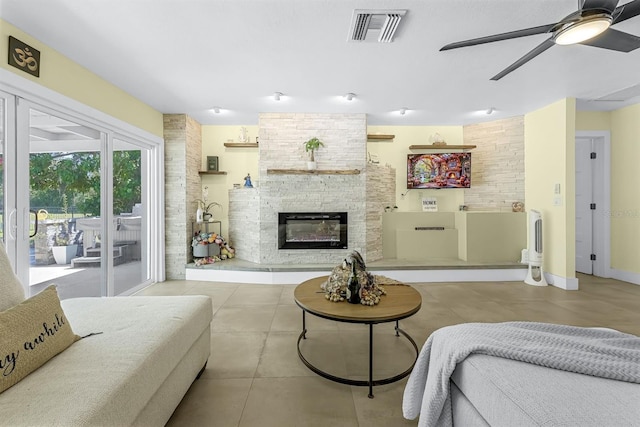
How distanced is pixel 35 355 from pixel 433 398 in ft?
5.26

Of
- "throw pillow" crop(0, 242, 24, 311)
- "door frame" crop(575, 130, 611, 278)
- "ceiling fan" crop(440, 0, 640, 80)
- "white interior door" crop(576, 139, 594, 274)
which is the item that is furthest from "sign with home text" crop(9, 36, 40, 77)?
"white interior door" crop(576, 139, 594, 274)

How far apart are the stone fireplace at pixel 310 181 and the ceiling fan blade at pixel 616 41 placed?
2.71 m

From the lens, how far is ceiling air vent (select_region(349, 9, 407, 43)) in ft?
6.75

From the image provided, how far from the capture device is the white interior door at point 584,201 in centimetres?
461

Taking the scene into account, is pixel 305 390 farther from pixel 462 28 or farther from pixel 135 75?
pixel 135 75

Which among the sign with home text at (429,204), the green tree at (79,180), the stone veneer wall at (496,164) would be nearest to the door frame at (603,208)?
the stone veneer wall at (496,164)

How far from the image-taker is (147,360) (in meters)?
1.23

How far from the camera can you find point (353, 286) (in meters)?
1.96

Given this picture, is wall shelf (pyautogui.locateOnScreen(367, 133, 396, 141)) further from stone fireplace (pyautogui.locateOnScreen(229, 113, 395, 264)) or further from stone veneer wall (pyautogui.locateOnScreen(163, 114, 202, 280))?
stone veneer wall (pyautogui.locateOnScreen(163, 114, 202, 280))

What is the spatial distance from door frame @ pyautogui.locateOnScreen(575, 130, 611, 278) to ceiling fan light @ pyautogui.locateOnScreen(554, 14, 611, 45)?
3608 mm

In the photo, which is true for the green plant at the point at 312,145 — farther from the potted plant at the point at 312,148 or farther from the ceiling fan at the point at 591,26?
the ceiling fan at the point at 591,26

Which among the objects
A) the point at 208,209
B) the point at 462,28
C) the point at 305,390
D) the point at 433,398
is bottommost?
the point at 305,390

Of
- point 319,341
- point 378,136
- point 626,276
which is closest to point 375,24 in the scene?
point 319,341

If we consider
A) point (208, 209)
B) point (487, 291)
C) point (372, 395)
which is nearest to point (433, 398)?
point (372, 395)
